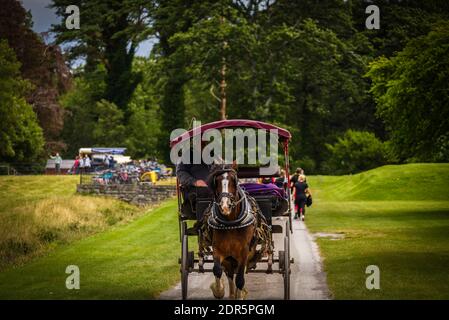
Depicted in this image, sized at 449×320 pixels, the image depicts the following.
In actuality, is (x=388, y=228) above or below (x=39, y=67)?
below

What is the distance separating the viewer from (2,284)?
1797 cm

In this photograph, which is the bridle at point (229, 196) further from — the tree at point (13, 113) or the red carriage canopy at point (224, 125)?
the tree at point (13, 113)

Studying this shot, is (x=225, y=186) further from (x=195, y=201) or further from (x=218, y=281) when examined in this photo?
(x=195, y=201)

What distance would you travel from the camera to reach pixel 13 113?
58.6 metres

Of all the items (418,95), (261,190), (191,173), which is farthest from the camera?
(418,95)

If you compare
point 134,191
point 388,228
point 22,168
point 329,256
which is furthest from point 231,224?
point 22,168

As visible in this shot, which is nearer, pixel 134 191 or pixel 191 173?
pixel 191 173

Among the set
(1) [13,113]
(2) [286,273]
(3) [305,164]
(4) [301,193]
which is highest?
(1) [13,113]

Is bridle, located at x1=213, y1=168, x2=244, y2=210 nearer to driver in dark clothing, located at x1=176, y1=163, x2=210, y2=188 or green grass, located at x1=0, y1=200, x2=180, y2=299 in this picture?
driver in dark clothing, located at x1=176, y1=163, x2=210, y2=188

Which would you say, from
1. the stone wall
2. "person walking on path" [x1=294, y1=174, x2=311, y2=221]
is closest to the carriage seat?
"person walking on path" [x1=294, y1=174, x2=311, y2=221]

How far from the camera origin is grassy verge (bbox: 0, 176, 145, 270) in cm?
2850

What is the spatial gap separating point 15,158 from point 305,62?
25425 mm

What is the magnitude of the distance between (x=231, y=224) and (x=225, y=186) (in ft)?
2.08
